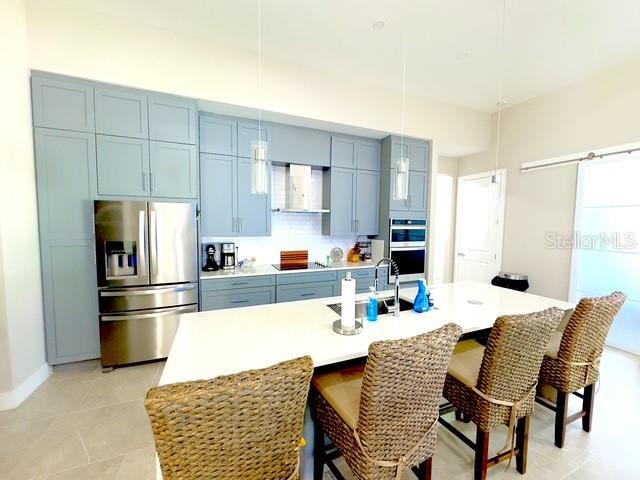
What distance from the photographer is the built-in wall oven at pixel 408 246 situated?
3967mm

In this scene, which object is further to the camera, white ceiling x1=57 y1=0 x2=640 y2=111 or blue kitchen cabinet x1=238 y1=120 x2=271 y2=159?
blue kitchen cabinet x1=238 y1=120 x2=271 y2=159

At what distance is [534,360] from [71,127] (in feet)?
12.6

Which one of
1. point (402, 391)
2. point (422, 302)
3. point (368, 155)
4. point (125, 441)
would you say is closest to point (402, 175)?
point (422, 302)

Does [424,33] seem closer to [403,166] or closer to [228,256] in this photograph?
[403,166]

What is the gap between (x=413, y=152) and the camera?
399 centimetres

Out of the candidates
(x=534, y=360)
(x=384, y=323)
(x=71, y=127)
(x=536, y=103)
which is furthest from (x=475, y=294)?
(x=71, y=127)

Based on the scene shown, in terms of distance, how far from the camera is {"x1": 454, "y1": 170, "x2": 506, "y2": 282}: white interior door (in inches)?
173

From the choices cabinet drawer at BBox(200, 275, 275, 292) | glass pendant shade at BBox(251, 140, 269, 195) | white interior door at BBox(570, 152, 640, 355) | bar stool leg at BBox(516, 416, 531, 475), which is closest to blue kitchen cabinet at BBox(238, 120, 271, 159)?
cabinet drawer at BBox(200, 275, 275, 292)

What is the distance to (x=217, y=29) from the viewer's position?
2.66 meters

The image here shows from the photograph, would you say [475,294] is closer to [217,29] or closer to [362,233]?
[362,233]

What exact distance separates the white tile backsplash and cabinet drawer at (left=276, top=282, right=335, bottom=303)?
0.64 m

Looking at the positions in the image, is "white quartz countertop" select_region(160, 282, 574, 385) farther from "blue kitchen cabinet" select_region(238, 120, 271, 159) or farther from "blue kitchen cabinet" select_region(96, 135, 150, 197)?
"blue kitchen cabinet" select_region(238, 120, 271, 159)

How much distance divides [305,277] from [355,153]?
187 centimetres

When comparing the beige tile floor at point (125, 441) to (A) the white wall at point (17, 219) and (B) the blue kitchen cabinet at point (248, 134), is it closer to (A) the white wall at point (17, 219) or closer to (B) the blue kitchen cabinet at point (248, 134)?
(A) the white wall at point (17, 219)
